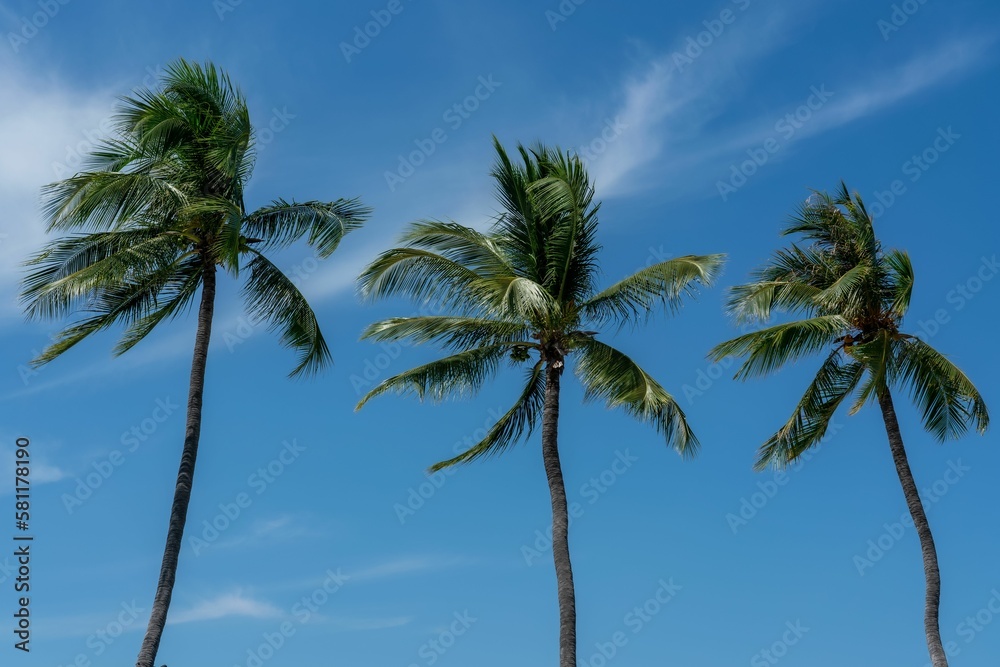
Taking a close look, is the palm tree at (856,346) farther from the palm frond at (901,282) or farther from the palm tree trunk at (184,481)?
the palm tree trunk at (184,481)

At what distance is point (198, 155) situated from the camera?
23359mm

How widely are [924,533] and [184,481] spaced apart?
14723mm

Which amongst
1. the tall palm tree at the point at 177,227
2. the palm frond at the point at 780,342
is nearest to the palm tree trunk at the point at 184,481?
the tall palm tree at the point at 177,227

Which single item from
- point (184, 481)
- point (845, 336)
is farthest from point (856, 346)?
point (184, 481)

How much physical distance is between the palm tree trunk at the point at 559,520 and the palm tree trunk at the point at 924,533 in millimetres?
7120

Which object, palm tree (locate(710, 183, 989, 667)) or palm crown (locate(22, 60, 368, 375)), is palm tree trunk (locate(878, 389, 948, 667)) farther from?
palm crown (locate(22, 60, 368, 375))

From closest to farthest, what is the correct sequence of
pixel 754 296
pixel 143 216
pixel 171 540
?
pixel 171 540
pixel 143 216
pixel 754 296

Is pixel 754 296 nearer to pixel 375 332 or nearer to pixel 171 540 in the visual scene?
pixel 375 332

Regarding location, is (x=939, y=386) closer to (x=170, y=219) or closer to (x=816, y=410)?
(x=816, y=410)

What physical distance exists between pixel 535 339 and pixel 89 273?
851cm

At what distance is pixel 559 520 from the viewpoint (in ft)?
72.8

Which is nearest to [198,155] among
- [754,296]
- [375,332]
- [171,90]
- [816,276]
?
[171,90]

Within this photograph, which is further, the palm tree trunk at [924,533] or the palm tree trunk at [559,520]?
the palm tree trunk at [924,533]

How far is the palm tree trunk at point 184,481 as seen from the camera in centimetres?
2005
